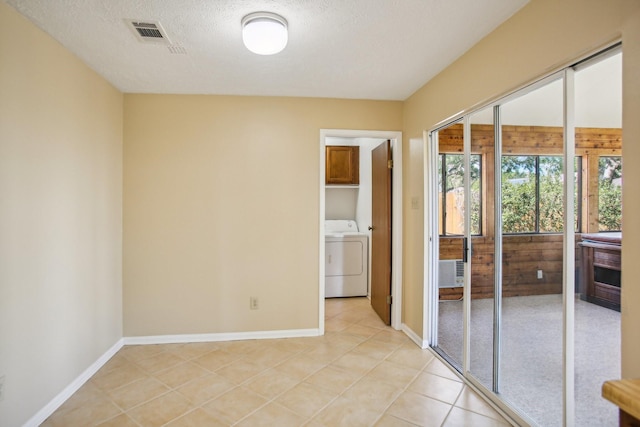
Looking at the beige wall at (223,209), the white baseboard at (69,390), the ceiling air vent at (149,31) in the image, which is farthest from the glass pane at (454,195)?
the white baseboard at (69,390)

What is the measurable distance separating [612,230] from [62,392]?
11.1 feet

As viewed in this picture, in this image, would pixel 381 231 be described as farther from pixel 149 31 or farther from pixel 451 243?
pixel 149 31

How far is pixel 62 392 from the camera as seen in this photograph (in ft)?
7.09

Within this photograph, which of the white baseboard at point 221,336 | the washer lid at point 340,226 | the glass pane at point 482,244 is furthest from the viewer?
the washer lid at point 340,226

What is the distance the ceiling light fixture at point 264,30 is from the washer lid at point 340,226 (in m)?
3.29

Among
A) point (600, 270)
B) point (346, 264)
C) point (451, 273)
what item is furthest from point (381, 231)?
point (600, 270)

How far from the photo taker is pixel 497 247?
2.12 metres

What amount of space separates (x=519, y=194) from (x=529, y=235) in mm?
268

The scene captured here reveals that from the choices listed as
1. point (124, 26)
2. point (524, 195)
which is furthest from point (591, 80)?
point (124, 26)

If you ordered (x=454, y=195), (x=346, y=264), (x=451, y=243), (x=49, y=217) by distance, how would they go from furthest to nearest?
(x=346, y=264), (x=451, y=243), (x=454, y=195), (x=49, y=217)

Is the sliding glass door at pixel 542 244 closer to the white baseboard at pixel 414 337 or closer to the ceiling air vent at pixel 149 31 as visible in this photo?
the white baseboard at pixel 414 337

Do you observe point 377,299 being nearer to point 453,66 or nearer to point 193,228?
point 193,228

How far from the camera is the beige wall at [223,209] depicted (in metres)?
3.08

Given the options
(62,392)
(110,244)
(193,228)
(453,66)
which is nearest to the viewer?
(62,392)
